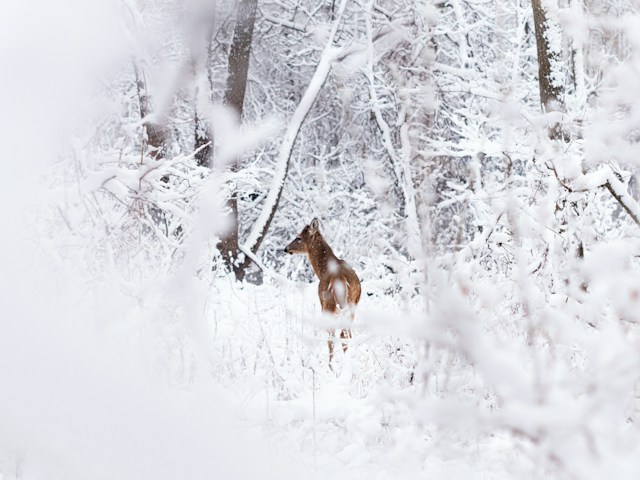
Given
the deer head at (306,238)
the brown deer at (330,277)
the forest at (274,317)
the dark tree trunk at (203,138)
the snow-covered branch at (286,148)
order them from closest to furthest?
the forest at (274,317), the brown deer at (330,277), the deer head at (306,238), the dark tree trunk at (203,138), the snow-covered branch at (286,148)

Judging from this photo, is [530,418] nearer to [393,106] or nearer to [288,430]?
[288,430]

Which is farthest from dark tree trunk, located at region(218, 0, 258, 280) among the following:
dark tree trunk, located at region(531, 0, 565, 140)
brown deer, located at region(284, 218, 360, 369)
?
dark tree trunk, located at region(531, 0, 565, 140)

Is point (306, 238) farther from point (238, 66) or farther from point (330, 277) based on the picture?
point (238, 66)

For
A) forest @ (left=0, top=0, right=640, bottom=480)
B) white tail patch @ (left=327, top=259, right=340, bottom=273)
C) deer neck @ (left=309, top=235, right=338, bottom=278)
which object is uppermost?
forest @ (left=0, top=0, right=640, bottom=480)

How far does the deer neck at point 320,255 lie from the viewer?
23.8ft

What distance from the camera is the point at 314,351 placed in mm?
4934

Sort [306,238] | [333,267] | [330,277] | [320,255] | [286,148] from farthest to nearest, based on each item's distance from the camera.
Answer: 1. [286,148]
2. [306,238]
3. [320,255]
4. [330,277]
5. [333,267]

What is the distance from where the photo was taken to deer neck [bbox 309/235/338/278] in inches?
286

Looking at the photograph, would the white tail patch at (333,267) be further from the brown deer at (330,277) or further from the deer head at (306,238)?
the deer head at (306,238)

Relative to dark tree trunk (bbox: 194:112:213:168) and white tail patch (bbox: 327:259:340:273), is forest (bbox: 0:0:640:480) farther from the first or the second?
dark tree trunk (bbox: 194:112:213:168)

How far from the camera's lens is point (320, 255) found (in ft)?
24.5

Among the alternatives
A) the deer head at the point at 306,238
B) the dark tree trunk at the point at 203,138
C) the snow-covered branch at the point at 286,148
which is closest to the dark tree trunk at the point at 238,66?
the snow-covered branch at the point at 286,148

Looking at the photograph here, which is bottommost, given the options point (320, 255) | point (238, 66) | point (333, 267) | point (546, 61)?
point (320, 255)

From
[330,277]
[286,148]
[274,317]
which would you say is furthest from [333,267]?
[286,148]
